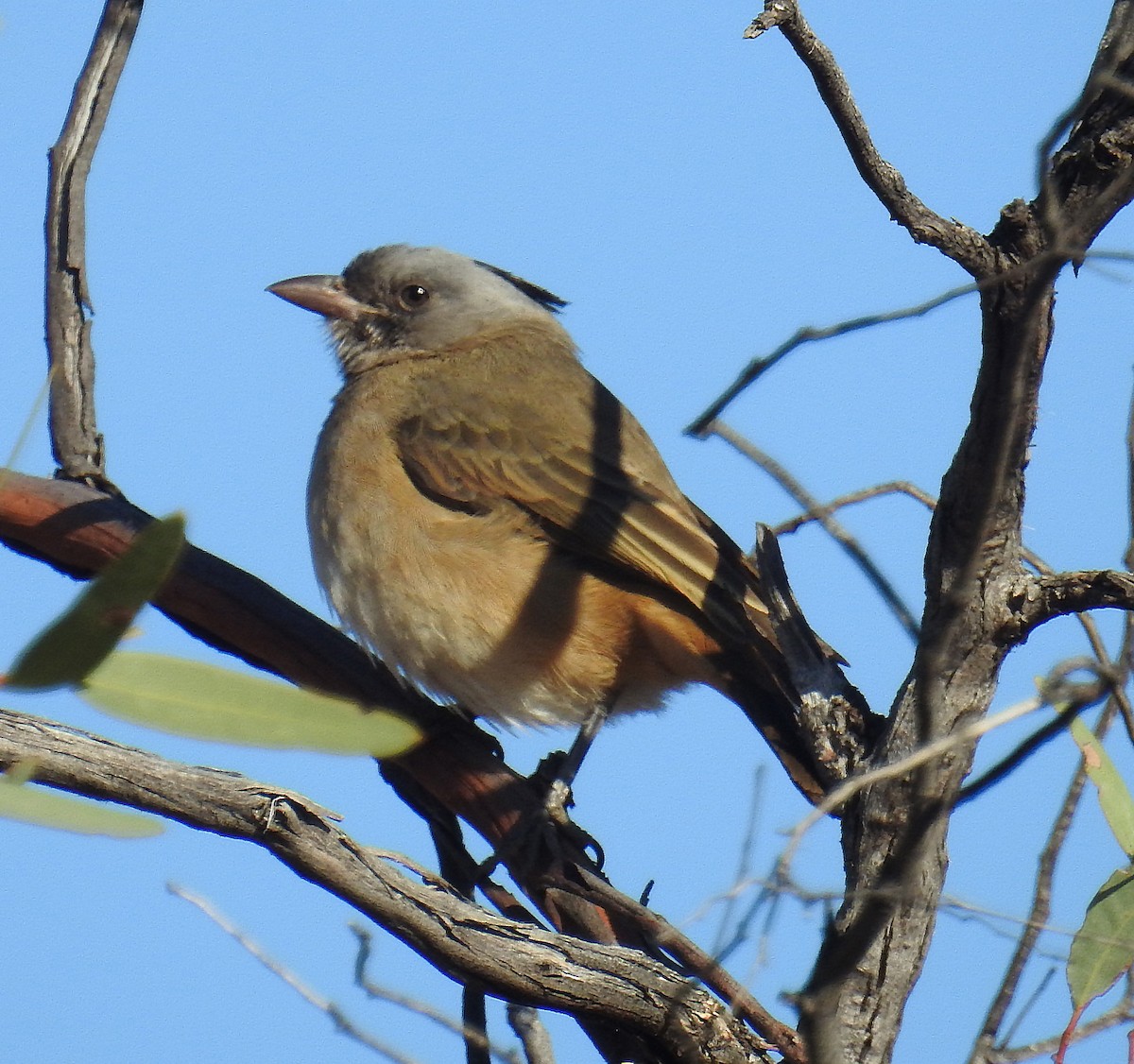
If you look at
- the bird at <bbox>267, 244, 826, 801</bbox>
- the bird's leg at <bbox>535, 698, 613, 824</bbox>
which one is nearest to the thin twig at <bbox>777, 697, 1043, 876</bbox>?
the bird at <bbox>267, 244, 826, 801</bbox>

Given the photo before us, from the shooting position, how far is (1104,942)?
2736mm

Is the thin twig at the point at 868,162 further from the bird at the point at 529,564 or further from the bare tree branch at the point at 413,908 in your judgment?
the bird at the point at 529,564

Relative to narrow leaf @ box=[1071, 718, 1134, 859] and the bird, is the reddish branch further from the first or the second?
narrow leaf @ box=[1071, 718, 1134, 859]

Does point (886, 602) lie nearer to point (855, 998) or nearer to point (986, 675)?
point (986, 675)

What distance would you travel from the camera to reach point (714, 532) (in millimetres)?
4809

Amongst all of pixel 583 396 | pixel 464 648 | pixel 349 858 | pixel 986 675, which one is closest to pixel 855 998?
pixel 986 675

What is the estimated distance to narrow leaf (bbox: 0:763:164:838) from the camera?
1.98 meters

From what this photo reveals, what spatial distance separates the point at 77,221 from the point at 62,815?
2.29m

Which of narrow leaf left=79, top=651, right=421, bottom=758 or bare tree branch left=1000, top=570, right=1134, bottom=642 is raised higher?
bare tree branch left=1000, top=570, right=1134, bottom=642

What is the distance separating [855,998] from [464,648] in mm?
1956

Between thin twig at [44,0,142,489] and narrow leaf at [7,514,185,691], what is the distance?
200cm

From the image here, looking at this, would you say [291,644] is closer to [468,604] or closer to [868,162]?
[468,604]

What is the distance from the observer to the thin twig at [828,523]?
2434 millimetres

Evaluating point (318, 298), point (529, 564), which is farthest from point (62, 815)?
point (318, 298)
